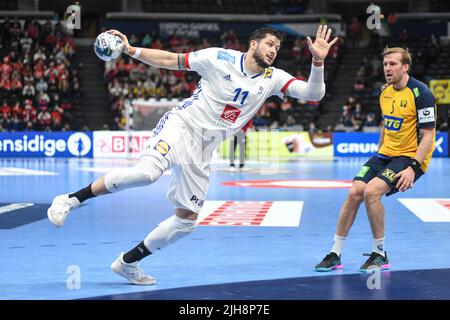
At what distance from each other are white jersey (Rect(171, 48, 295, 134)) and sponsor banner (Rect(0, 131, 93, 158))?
73.9ft

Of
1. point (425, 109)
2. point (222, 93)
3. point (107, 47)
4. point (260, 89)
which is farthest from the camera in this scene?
point (425, 109)

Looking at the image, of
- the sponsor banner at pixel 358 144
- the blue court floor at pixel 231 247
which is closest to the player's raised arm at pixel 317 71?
the blue court floor at pixel 231 247

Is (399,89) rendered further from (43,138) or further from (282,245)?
(43,138)

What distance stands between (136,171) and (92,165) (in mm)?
18111

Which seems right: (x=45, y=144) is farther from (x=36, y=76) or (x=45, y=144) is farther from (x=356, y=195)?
(x=356, y=195)

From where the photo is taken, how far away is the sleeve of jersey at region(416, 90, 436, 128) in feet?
25.2

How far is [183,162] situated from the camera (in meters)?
6.90

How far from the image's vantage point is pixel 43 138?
1156 inches

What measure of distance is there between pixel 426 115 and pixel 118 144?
22.4m

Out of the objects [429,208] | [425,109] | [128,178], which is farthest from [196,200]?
[429,208]

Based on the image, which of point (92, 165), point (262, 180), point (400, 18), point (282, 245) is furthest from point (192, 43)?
point (282, 245)

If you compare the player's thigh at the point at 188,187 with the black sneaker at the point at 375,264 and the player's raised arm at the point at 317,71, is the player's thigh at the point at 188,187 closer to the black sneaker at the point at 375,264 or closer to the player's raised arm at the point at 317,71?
the player's raised arm at the point at 317,71
